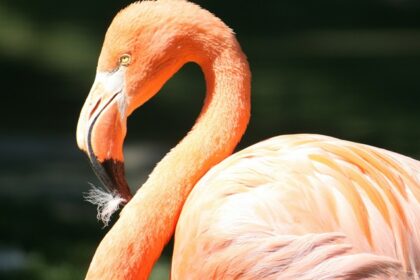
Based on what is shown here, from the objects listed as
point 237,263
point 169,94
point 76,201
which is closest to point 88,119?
point 237,263

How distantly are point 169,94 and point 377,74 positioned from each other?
2349mm

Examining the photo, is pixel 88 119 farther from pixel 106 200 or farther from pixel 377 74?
pixel 377 74

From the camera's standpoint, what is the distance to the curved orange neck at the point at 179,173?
297cm

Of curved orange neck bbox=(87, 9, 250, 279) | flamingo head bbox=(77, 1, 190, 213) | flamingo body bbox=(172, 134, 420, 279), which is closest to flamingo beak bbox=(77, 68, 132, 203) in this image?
flamingo head bbox=(77, 1, 190, 213)

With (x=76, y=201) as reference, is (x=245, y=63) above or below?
above

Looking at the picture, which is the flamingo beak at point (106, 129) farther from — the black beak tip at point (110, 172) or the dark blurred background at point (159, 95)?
the dark blurred background at point (159, 95)

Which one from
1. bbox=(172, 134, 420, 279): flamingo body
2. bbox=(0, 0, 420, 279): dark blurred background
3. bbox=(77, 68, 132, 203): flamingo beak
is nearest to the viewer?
bbox=(172, 134, 420, 279): flamingo body

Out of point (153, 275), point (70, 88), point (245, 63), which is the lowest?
point (153, 275)

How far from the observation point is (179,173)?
304 centimetres

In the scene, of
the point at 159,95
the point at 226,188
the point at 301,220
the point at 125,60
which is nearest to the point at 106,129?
the point at 125,60

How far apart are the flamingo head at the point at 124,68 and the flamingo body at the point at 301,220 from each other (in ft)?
1.02

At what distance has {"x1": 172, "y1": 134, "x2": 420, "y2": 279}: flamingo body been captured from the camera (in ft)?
9.07

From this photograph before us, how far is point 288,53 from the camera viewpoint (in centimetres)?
1034

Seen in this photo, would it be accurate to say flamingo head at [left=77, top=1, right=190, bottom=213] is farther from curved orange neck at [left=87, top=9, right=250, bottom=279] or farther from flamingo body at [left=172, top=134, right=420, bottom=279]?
flamingo body at [left=172, top=134, right=420, bottom=279]
